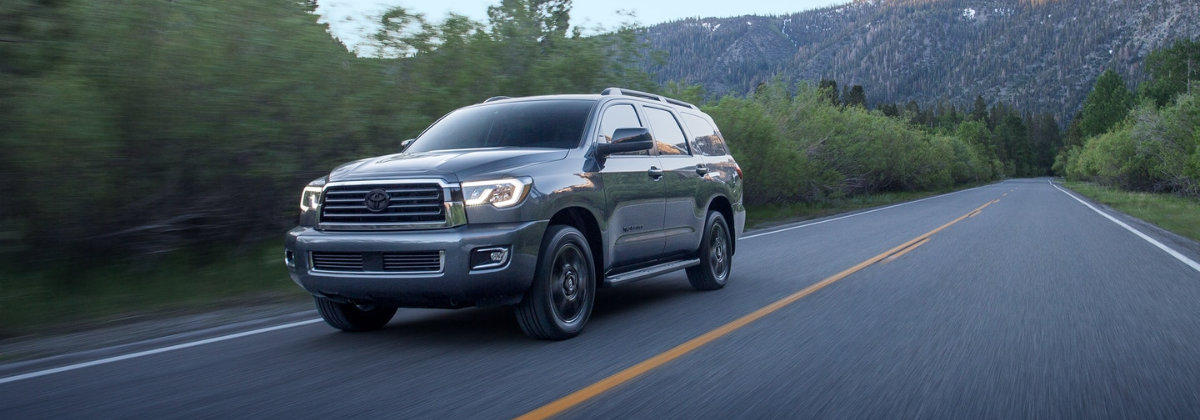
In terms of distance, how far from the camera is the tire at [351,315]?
6820 millimetres

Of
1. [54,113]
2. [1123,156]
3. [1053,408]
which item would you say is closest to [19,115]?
[54,113]

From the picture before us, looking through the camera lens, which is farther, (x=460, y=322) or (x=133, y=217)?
(x=133, y=217)

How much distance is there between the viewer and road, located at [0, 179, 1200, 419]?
4.63 m

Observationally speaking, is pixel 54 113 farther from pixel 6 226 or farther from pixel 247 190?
pixel 247 190

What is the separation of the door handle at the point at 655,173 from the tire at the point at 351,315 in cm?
246

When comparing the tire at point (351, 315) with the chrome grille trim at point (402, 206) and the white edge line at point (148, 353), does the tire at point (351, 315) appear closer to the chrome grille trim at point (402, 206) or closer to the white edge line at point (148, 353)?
the white edge line at point (148, 353)

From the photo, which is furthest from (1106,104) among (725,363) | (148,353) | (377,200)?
Result: (148,353)

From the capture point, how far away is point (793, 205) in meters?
32.1

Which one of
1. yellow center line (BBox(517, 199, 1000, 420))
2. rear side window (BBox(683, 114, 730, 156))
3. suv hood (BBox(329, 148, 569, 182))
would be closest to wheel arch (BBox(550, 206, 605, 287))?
suv hood (BBox(329, 148, 569, 182))

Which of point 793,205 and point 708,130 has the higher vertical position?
point 708,130

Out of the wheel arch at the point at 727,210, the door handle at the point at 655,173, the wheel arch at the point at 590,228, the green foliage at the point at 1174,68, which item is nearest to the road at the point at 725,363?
the wheel arch at the point at 590,228

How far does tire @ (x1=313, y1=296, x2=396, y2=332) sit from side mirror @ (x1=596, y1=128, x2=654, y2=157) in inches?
83.3

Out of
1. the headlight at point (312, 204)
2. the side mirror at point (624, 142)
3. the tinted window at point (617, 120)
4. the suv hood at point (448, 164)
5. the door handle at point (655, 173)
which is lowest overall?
the headlight at point (312, 204)

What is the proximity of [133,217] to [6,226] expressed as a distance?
1815mm
